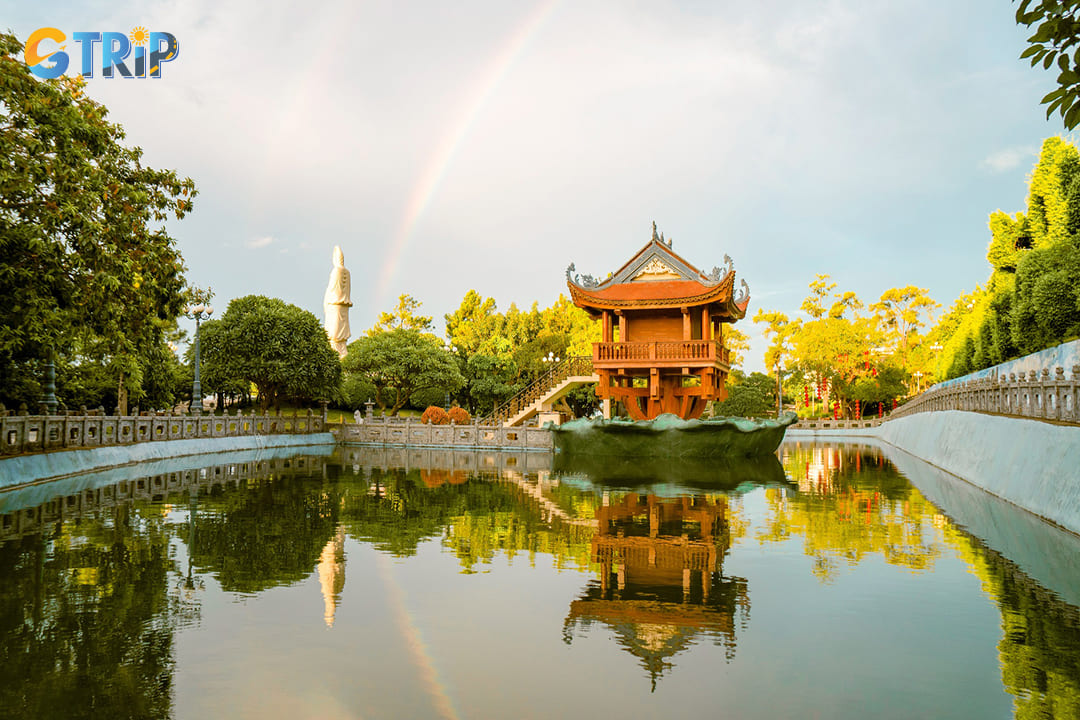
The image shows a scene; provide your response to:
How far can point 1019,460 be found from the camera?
41.2ft

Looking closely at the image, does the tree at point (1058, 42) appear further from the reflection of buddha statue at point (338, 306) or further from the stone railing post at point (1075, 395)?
the reflection of buddha statue at point (338, 306)

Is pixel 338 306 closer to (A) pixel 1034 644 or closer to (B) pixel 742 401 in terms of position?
(B) pixel 742 401

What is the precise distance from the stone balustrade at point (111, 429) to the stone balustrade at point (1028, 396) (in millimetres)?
19028

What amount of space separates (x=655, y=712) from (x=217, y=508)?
10.2 m

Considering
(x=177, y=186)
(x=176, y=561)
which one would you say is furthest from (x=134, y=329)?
(x=176, y=561)

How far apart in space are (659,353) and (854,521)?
15.9 metres

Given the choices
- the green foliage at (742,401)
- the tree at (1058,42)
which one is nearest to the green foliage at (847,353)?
the green foliage at (742,401)

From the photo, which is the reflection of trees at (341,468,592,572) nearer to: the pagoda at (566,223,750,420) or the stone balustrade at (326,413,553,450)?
the pagoda at (566,223,750,420)

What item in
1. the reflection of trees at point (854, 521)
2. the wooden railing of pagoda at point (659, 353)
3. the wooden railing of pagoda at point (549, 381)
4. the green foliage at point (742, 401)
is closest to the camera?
the reflection of trees at point (854, 521)

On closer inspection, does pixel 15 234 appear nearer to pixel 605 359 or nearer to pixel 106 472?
pixel 106 472

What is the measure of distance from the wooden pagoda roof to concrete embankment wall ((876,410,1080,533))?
8855mm

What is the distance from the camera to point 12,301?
1267 cm

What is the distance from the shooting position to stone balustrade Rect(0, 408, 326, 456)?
16.6 meters

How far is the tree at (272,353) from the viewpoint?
1358 inches
